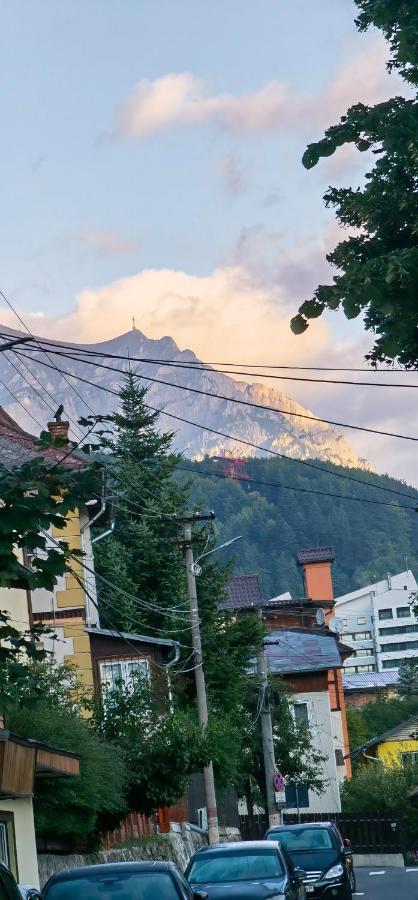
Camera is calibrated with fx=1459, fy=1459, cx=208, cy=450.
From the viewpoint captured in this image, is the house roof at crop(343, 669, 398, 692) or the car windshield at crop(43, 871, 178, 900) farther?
the house roof at crop(343, 669, 398, 692)

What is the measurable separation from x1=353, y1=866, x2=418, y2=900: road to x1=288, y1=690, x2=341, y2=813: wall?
21.4 m

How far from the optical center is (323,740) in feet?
235

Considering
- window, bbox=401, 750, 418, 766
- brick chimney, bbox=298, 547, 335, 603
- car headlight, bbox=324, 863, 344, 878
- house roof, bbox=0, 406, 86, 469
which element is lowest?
window, bbox=401, 750, 418, 766

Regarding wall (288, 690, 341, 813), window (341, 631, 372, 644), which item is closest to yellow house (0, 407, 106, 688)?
wall (288, 690, 341, 813)

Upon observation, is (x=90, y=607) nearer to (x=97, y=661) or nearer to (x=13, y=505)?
(x=97, y=661)

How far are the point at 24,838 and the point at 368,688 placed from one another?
105 m

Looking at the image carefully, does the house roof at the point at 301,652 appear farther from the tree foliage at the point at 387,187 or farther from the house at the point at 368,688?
the tree foliage at the point at 387,187

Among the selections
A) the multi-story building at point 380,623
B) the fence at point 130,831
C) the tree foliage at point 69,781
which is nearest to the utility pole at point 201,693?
the fence at point 130,831

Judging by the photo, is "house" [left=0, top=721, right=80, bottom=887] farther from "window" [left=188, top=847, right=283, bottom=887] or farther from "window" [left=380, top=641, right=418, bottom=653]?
"window" [left=380, top=641, right=418, bottom=653]

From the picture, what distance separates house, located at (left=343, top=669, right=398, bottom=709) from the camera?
123m

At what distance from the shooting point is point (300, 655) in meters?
73.9

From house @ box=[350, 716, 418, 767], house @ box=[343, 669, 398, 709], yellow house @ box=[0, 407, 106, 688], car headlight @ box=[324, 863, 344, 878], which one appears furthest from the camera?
house @ box=[343, 669, 398, 709]

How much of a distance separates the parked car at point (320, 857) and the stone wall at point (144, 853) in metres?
2.38

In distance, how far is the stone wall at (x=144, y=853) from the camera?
24.4m
